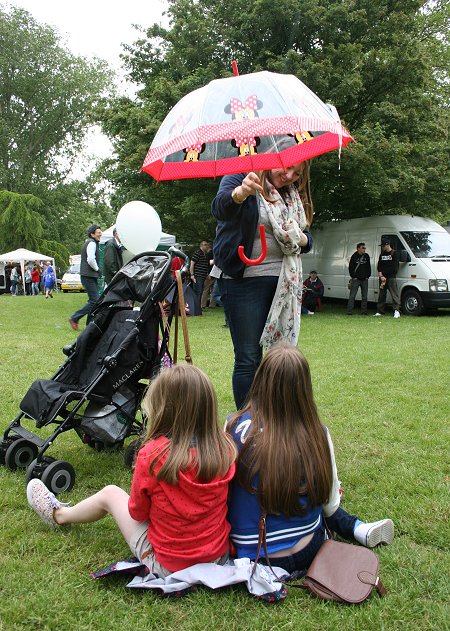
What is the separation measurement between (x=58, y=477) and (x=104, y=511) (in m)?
0.67

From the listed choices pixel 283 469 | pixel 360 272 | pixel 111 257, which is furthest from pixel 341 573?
pixel 360 272

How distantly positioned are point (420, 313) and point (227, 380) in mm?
8489

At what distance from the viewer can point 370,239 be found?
47.2 feet

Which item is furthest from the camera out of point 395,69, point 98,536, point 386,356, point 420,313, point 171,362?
point 395,69

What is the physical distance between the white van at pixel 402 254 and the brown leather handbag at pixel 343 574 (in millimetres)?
11169

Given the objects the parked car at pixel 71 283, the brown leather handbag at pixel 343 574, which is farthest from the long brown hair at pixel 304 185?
the parked car at pixel 71 283

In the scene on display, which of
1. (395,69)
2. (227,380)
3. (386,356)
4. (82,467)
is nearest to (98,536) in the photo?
(82,467)

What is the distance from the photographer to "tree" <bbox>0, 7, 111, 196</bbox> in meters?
35.2

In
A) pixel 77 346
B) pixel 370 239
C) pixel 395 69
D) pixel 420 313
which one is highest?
pixel 395 69

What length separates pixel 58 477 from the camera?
3145mm

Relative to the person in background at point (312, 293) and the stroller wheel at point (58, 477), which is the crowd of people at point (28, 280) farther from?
the stroller wheel at point (58, 477)

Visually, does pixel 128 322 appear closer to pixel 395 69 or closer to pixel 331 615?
pixel 331 615

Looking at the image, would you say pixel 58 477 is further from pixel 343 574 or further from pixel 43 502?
pixel 343 574

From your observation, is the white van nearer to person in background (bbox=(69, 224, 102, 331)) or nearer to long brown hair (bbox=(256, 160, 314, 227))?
person in background (bbox=(69, 224, 102, 331))
